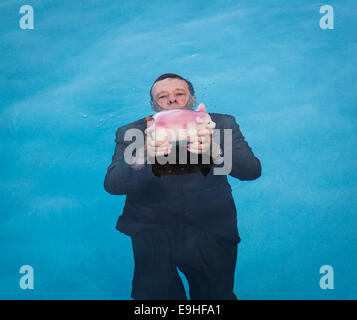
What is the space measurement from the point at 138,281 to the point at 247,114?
4.51 feet

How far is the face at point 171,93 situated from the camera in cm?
131

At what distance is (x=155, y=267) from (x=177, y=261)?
0.07m

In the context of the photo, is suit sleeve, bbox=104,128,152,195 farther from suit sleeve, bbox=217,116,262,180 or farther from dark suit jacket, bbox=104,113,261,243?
suit sleeve, bbox=217,116,262,180

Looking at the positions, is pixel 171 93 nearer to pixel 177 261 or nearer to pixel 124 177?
pixel 124 177

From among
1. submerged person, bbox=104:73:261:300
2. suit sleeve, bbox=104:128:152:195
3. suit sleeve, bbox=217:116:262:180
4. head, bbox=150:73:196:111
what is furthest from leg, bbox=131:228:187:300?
head, bbox=150:73:196:111

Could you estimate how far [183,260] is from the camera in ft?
3.94

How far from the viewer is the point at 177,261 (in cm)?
121

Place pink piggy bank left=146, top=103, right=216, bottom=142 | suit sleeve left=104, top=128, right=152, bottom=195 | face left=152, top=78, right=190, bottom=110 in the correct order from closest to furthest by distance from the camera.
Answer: pink piggy bank left=146, top=103, right=216, bottom=142 → suit sleeve left=104, top=128, right=152, bottom=195 → face left=152, top=78, right=190, bottom=110

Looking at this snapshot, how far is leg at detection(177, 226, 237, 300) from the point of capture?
1200 mm

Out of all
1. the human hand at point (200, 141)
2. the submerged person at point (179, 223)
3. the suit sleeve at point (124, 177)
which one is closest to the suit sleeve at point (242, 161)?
the submerged person at point (179, 223)

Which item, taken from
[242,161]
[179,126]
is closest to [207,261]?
[242,161]

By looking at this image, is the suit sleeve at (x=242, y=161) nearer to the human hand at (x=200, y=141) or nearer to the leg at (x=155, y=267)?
the human hand at (x=200, y=141)
